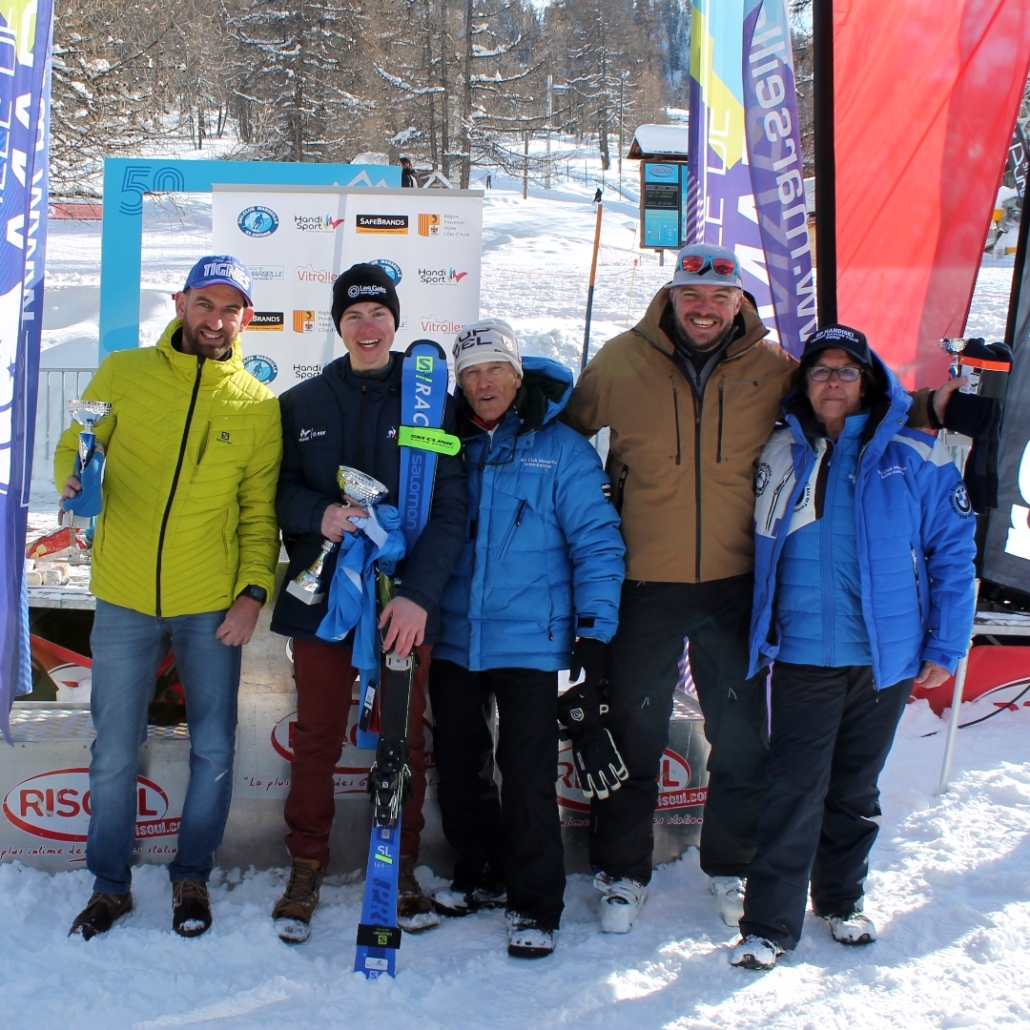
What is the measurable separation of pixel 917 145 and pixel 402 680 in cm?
322

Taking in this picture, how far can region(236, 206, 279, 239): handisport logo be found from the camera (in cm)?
609

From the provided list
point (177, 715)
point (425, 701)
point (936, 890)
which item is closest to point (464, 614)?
point (425, 701)

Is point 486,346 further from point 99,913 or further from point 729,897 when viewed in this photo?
point 99,913

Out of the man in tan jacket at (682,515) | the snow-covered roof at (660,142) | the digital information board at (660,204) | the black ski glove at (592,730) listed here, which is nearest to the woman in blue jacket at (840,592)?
the man in tan jacket at (682,515)

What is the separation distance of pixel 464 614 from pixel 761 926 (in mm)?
1356

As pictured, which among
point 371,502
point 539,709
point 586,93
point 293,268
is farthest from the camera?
point 586,93

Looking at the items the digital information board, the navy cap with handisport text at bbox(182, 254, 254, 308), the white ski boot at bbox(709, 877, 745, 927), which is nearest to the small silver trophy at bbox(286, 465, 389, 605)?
the navy cap with handisport text at bbox(182, 254, 254, 308)

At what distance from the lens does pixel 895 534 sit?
9.05ft

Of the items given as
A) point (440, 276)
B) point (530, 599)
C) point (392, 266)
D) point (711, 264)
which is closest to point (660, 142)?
point (440, 276)

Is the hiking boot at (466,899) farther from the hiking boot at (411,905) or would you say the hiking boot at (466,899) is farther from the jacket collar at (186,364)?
the jacket collar at (186,364)

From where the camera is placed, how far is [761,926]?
284 centimetres

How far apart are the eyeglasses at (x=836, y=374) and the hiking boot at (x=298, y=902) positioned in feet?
7.49

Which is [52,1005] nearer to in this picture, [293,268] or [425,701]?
[425,701]

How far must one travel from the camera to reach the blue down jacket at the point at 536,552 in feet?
9.40
